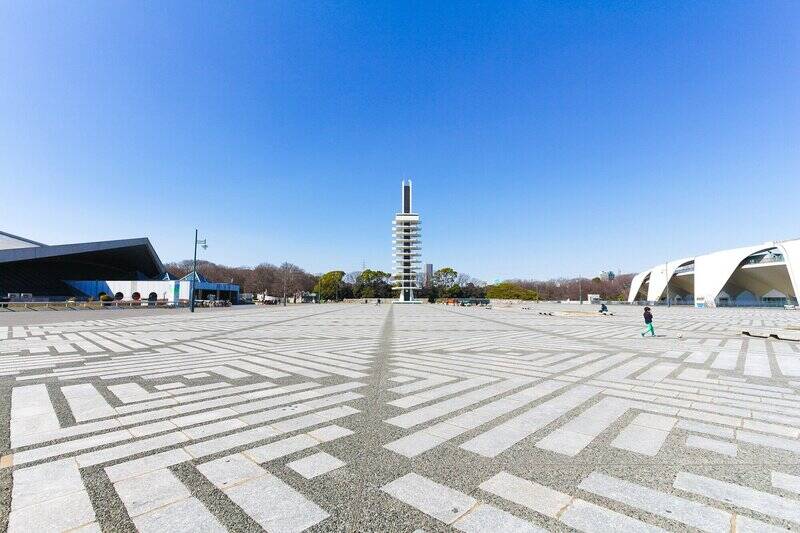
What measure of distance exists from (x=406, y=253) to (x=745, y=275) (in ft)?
230

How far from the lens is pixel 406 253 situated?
334ft

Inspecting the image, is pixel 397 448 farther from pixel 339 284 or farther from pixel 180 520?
pixel 339 284

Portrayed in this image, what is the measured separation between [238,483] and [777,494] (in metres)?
4.57

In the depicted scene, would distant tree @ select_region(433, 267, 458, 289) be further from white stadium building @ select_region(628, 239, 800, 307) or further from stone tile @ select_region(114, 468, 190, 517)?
stone tile @ select_region(114, 468, 190, 517)

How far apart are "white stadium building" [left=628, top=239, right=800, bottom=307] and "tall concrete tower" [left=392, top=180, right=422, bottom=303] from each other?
55269mm

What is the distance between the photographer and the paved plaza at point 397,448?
2818 mm

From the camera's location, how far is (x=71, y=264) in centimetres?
5850

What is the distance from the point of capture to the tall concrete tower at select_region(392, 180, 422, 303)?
324 feet

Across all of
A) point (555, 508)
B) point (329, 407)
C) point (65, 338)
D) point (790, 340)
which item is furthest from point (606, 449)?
point (65, 338)

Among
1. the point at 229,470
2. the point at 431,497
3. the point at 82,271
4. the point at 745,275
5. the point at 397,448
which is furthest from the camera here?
the point at 745,275

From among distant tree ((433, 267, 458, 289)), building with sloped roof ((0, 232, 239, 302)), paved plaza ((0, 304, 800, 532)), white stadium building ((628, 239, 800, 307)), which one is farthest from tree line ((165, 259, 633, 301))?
paved plaza ((0, 304, 800, 532))

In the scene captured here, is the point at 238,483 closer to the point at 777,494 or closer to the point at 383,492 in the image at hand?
the point at 383,492

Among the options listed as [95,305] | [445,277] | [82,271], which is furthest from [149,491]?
[445,277]

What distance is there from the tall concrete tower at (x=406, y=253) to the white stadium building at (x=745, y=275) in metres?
55.3
